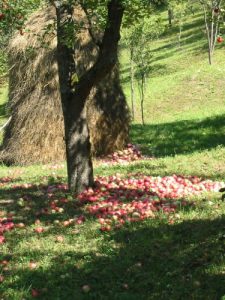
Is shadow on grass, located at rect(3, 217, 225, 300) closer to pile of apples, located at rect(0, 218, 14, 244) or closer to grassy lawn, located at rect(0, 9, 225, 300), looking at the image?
grassy lawn, located at rect(0, 9, 225, 300)

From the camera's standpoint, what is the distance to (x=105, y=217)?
882cm

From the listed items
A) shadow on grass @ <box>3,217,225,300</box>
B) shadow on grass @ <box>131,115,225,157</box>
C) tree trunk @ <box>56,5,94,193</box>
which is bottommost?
shadow on grass @ <box>3,217,225,300</box>

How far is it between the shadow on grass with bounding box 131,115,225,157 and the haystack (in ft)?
4.08

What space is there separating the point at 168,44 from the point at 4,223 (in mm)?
54313

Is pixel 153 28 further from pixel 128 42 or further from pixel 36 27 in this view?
pixel 36 27

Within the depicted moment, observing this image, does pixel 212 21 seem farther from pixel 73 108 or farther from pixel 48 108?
pixel 48 108

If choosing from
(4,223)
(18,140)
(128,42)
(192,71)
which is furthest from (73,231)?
(192,71)

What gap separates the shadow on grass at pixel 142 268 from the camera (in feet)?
20.4

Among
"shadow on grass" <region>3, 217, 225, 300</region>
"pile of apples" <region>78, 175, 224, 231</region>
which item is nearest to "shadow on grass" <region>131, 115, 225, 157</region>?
"pile of apples" <region>78, 175, 224, 231</region>

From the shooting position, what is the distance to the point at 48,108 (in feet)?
53.9

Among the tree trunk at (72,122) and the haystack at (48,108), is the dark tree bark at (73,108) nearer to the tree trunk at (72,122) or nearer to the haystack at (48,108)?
the tree trunk at (72,122)

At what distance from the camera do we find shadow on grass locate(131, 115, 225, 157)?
15.9 m

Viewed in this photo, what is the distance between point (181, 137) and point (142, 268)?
35.9 feet

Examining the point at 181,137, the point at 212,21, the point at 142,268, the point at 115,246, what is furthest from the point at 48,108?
the point at 142,268
